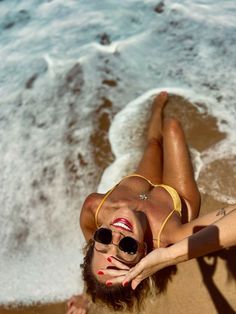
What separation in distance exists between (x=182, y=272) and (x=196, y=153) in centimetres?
139

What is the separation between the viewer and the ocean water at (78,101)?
164 inches

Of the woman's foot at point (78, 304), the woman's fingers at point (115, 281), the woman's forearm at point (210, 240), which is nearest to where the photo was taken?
the woman's forearm at point (210, 240)

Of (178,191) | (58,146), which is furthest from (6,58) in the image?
(178,191)

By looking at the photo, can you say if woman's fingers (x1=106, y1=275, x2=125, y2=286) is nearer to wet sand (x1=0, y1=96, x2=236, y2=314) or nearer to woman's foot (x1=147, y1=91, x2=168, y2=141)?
wet sand (x1=0, y1=96, x2=236, y2=314)

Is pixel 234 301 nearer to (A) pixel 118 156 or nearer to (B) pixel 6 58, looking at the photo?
(A) pixel 118 156

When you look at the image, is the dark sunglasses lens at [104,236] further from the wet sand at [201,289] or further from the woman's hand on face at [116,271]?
the wet sand at [201,289]

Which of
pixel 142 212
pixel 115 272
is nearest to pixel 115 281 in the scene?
pixel 115 272

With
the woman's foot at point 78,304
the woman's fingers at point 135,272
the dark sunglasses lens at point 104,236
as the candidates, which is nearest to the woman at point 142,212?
the dark sunglasses lens at point 104,236

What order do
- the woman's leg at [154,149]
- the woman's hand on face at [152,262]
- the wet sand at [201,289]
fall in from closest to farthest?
the woman's hand on face at [152,262] → the wet sand at [201,289] → the woman's leg at [154,149]

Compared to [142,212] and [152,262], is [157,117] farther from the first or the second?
[152,262]

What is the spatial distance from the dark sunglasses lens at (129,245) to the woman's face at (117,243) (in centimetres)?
4

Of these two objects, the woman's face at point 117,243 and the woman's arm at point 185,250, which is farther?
the woman's face at point 117,243

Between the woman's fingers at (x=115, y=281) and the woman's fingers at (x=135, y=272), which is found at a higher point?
the woman's fingers at (x=135, y=272)

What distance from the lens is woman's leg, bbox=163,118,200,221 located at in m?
3.85
